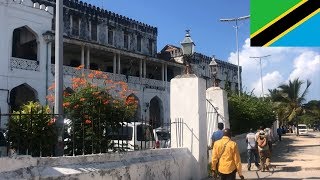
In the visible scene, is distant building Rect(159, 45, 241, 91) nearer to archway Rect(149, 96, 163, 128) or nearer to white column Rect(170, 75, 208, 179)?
archway Rect(149, 96, 163, 128)

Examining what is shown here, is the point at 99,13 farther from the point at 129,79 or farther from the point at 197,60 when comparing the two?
the point at 197,60

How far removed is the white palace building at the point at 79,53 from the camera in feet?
67.5

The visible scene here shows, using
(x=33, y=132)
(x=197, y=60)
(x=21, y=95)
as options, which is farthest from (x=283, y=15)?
(x=197, y=60)

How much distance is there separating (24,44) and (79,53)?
14.9 ft

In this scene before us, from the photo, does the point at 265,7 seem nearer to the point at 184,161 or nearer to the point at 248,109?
the point at 184,161

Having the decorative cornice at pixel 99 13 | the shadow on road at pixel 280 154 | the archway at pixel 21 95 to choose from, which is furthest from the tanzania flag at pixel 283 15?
the decorative cornice at pixel 99 13

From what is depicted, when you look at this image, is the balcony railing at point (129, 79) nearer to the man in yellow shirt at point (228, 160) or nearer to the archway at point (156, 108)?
the archway at point (156, 108)

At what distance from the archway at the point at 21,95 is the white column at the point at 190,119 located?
1255 cm

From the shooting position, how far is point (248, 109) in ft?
72.1

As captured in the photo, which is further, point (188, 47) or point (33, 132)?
point (188, 47)

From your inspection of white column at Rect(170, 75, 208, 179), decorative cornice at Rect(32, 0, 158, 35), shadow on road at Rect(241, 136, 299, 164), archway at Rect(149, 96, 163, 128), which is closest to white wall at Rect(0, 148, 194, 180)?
white column at Rect(170, 75, 208, 179)

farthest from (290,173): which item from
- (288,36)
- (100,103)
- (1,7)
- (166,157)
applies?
(1,7)

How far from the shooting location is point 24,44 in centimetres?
2361

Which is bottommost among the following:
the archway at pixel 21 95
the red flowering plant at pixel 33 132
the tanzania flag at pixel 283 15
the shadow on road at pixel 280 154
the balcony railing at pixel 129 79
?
the shadow on road at pixel 280 154
